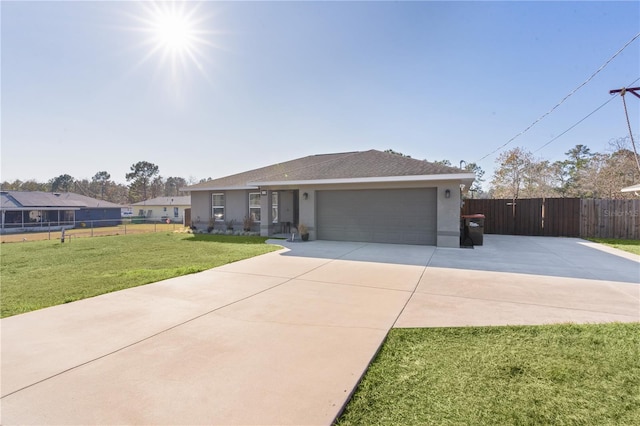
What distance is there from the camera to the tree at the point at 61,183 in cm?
5700

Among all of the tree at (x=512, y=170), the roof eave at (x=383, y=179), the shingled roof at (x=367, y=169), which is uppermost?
the tree at (x=512, y=170)

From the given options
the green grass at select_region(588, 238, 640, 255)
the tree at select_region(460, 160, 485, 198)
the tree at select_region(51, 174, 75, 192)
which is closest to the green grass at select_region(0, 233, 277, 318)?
the green grass at select_region(588, 238, 640, 255)

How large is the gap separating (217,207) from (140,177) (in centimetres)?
4722

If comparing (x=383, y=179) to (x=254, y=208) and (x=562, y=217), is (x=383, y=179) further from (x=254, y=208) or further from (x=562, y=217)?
(x=562, y=217)

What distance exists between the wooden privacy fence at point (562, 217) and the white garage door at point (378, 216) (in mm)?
6015

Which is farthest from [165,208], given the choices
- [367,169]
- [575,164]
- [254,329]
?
[575,164]

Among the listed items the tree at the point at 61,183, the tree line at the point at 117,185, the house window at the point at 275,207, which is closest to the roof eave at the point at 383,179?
the house window at the point at 275,207

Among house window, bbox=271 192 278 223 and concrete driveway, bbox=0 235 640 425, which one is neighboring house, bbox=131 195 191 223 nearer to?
house window, bbox=271 192 278 223

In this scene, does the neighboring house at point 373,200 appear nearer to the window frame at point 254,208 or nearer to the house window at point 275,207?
the house window at point 275,207

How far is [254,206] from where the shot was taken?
15.8m

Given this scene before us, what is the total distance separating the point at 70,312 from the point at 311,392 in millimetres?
4158

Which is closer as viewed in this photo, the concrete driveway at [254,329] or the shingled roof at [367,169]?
the concrete driveway at [254,329]

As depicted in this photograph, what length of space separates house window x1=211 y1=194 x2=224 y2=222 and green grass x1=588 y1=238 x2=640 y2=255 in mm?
17843

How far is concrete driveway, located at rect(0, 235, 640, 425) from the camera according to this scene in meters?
2.29
